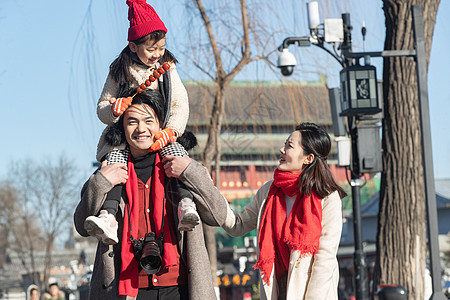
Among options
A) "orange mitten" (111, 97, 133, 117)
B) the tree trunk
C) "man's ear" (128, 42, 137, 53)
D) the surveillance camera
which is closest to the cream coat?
"orange mitten" (111, 97, 133, 117)

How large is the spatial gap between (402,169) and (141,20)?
249 inches

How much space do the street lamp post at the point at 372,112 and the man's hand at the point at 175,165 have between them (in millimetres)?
5172

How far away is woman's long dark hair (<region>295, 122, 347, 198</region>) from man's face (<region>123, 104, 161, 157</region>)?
85 cm

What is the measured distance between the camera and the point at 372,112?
9633 millimetres

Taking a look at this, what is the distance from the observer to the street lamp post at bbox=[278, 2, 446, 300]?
8.07 meters

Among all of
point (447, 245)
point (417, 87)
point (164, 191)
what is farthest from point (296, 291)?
point (447, 245)

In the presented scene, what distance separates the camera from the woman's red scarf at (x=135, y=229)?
347 centimetres

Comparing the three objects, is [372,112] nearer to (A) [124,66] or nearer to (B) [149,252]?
(A) [124,66]

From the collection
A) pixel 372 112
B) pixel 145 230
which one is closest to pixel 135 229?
pixel 145 230

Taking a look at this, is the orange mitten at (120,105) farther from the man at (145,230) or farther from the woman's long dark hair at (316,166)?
the woman's long dark hair at (316,166)

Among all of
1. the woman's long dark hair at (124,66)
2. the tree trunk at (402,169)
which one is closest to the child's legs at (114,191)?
the woman's long dark hair at (124,66)

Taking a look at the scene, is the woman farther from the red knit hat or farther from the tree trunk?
the tree trunk

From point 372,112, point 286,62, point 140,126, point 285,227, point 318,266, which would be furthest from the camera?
point 286,62

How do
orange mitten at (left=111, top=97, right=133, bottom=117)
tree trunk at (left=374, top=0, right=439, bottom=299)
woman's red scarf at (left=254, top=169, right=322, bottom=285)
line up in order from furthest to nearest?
tree trunk at (left=374, top=0, right=439, bottom=299)
woman's red scarf at (left=254, top=169, right=322, bottom=285)
orange mitten at (left=111, top=97, right=133, bottom=117)
